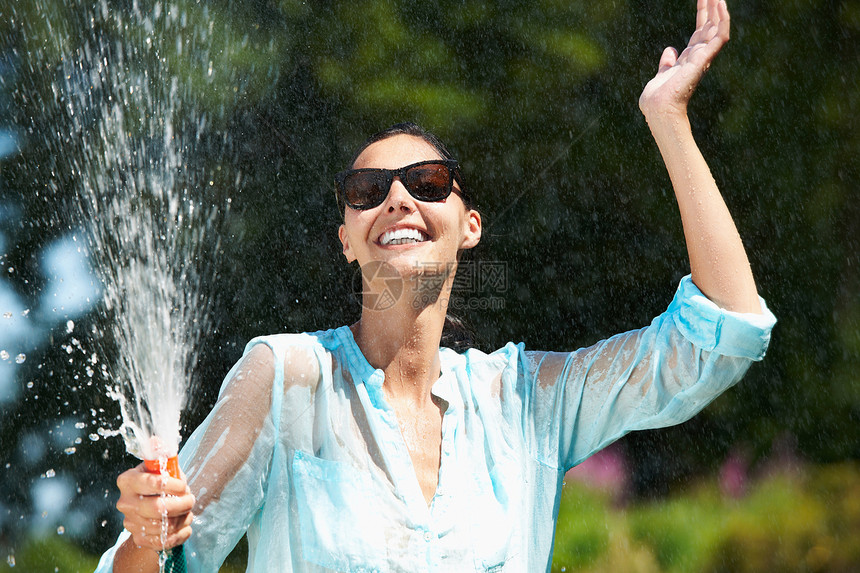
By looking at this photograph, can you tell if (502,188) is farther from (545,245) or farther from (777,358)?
(777,358)

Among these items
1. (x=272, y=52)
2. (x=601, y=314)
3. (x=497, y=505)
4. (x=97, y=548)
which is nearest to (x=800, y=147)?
(x=601, y=314)

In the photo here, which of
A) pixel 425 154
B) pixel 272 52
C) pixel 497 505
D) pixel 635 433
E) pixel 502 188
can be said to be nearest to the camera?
pixel 497 505

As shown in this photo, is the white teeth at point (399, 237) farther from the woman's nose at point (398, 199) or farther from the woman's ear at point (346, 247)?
the woman's ear at point (346, 247)

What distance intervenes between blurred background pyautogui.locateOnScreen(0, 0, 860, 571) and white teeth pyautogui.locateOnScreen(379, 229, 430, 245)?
1496 mm

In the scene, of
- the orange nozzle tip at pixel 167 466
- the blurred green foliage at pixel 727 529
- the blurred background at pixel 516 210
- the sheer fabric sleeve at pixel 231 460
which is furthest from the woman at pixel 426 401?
the blurred green foliage at pixel 727 529

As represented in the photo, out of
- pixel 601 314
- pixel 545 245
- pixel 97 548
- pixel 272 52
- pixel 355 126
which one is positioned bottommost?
pixel 97 548

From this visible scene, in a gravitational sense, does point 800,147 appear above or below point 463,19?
below

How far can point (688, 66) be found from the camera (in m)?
1.92

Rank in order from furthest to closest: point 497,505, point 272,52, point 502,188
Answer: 1. point 502,188
2. point 272,52
3. point 497,505

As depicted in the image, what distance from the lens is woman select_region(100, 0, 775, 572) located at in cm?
182

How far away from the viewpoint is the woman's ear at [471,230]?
2391mm

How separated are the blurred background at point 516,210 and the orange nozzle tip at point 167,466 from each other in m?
2.11

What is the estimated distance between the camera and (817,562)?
4.00 meters

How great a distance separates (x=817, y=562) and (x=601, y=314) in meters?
1.51
